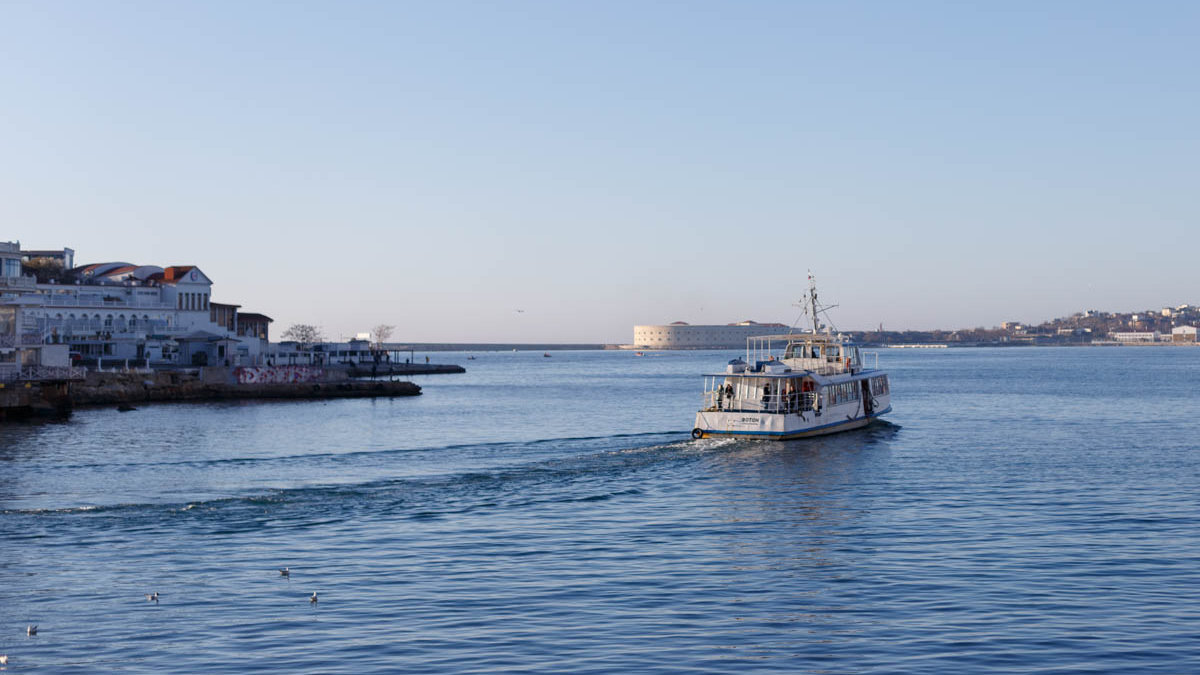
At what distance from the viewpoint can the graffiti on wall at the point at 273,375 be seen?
10888 cm

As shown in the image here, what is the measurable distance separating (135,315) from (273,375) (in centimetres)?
2415

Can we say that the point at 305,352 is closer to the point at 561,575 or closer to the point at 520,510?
the point at 520,510

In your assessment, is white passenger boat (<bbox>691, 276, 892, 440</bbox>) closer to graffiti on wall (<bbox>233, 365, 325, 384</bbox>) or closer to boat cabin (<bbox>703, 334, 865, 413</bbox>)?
boat cabin (<bbox>703, 334, 865, 413</bbox>)

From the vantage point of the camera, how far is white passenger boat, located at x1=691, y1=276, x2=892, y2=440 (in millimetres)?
55906

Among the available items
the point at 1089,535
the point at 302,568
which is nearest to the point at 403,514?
the point at 302,568

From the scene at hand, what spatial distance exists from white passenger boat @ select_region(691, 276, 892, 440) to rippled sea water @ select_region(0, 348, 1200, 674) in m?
1.65

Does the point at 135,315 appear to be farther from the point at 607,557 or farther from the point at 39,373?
the point at 607,557

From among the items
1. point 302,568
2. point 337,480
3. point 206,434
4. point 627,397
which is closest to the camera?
point 302,568

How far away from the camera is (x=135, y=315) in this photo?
124 metres

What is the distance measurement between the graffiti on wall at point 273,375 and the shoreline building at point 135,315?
1235 centimetres

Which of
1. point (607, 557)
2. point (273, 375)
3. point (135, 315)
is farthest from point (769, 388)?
point (135, 315)

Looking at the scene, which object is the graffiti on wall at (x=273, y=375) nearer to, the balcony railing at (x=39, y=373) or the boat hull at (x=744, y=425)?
the balcony railing at (x=39, y=373)

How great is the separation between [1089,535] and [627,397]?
84.1 m

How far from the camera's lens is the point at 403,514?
34156mm
